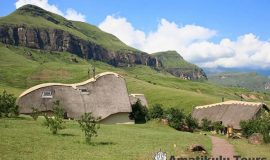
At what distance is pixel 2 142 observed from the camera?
26.7m

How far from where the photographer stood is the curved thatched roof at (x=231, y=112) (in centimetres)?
6475

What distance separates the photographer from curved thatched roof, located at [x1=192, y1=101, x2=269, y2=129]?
64.8 metres

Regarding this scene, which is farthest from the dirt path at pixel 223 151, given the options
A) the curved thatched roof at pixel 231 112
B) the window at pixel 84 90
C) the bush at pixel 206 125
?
the bush at pixel 206 125

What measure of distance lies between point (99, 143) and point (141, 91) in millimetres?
99820

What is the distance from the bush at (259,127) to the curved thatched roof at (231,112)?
922 centimetres

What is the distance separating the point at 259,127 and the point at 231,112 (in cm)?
2018

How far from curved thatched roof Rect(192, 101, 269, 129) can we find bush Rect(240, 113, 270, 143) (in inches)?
363

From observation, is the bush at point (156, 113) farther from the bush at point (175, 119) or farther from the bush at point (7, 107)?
the bush at point (7, 107)

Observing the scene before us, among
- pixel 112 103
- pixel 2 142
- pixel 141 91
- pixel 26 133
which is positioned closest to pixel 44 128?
pixel 26 133

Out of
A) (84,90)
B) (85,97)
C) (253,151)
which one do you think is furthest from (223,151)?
(84,90)

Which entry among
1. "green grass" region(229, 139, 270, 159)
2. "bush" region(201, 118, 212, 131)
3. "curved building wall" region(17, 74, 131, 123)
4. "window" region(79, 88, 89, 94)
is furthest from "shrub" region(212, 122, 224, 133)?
"green grass" region(229, 139, 270, 159)

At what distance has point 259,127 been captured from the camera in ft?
159

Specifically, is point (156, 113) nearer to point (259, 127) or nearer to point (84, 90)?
point (84, 90)

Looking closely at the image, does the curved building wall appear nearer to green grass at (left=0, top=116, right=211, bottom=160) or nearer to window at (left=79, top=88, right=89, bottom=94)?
window at (left=79, top=88, right=89, bottom=94)
